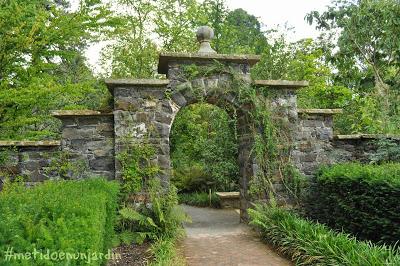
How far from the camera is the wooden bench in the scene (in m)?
10.2

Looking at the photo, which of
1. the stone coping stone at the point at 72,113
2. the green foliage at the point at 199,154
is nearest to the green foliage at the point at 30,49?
the stone coping stone at the point at 72,113

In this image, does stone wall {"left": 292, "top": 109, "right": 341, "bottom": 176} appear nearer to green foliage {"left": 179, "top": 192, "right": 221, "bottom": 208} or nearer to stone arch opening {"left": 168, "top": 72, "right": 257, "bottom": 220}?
stone arch opening {"left": 168, "top": 72, "right": 257, "bottom": 220}

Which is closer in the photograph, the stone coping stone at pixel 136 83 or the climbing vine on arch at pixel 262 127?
the stone coping stone at pixel 136 83

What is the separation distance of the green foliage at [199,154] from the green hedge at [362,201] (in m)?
4.23

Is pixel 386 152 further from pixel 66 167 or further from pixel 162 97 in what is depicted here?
pixel 66 167

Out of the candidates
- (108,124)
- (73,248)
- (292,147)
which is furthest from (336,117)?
(73,248)

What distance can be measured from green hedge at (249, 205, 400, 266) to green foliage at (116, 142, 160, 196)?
1823mm

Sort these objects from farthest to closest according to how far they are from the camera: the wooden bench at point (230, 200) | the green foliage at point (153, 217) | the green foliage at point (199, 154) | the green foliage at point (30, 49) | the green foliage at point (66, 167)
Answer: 1. the green foliage at point (199, 154)
2. the wooden bench at point (230, 200)
3. the green foliage at point (66, 167)
4. the green foliage at point (153, 217)
5. the green foliage at point (30, 49)

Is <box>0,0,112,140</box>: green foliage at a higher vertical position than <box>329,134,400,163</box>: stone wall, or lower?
higher

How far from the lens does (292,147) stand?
691 centimetres

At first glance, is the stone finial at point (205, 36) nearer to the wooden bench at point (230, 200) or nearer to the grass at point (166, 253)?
the grass at point (166, 253)

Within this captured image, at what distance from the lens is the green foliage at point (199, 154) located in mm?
10578

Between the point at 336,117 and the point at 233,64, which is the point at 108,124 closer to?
the point at 233,64

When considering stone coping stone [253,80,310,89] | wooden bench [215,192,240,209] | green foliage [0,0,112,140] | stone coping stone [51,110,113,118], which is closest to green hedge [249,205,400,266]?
stone coping stone [253,80,310,89]
